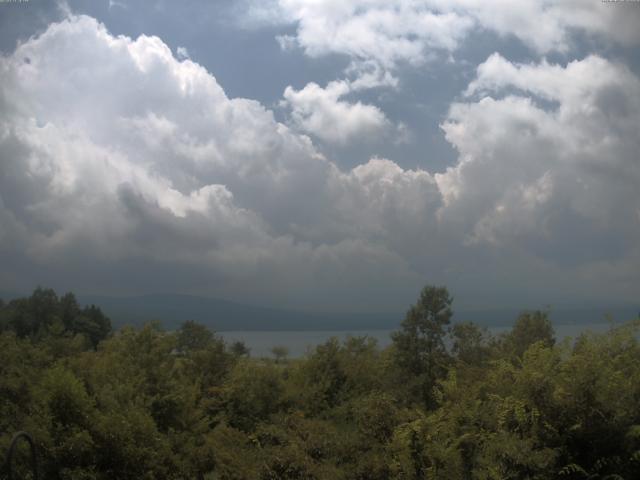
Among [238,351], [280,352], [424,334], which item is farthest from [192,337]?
[424,334]

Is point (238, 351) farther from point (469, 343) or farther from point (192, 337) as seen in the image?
point (469, 343)

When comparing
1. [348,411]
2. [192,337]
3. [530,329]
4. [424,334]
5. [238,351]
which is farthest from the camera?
[192,337]

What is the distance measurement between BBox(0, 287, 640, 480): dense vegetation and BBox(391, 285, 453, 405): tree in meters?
0.07

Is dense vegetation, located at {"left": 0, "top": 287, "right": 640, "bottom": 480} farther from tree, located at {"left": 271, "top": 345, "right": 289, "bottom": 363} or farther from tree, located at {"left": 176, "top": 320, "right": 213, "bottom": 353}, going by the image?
tree, located at {"left": 271, "top": 345, "right": 289, "bottom": 363}

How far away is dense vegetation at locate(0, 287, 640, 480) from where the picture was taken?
1372 cm

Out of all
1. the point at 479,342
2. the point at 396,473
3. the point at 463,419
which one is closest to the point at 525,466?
the point at 463,419

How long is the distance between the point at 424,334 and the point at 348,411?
7.77 m

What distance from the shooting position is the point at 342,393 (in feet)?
112

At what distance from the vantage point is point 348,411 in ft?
102

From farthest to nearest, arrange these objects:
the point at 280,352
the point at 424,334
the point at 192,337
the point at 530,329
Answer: the point at 280,352 → the point at 192,337 → the point at 530,329 → the point at 424,334

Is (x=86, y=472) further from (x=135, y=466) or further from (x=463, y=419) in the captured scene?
(x=463, y=419)

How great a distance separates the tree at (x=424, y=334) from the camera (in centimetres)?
3594

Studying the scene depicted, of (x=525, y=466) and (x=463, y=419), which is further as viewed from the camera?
(x=463, y=419)

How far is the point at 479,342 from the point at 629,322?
23511 millimetres
